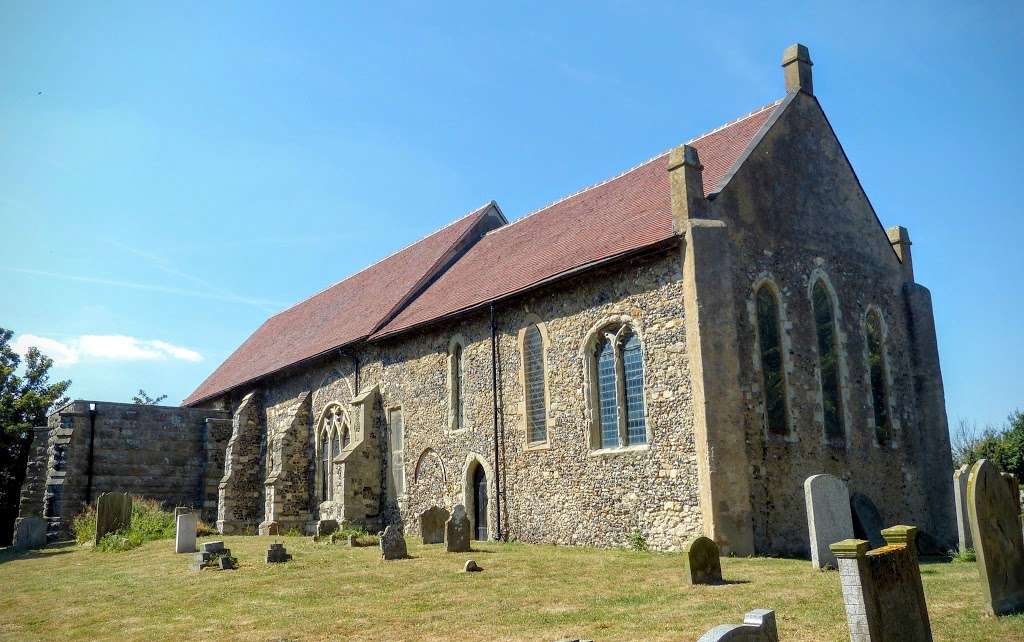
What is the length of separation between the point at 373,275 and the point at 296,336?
13.0 ft

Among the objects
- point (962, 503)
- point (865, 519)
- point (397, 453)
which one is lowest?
point (865, 519)

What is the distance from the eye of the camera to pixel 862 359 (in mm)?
19000

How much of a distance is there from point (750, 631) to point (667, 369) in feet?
33.7

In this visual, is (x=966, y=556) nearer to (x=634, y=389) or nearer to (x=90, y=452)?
(x=634, y=389)

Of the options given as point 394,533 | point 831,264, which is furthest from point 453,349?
point 831,264

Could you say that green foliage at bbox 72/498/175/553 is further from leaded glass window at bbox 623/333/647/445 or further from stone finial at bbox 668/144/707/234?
stone finial at bbox 668/144/707/234

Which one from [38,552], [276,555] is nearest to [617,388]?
[276,555]

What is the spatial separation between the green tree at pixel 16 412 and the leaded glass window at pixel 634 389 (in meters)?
28.8

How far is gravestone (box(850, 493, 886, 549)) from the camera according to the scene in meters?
17.3

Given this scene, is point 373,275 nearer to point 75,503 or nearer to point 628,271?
point 75,503

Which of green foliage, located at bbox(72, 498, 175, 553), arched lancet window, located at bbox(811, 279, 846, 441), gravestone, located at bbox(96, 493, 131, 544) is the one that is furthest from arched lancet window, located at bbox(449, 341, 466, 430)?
gravestone, located at bbox(96, 493, 131, 544)

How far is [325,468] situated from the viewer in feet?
90.0

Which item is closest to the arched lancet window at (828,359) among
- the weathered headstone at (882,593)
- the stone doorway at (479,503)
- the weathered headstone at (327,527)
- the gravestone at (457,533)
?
the gravestone at (457,533)

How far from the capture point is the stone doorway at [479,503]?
20.5 m
